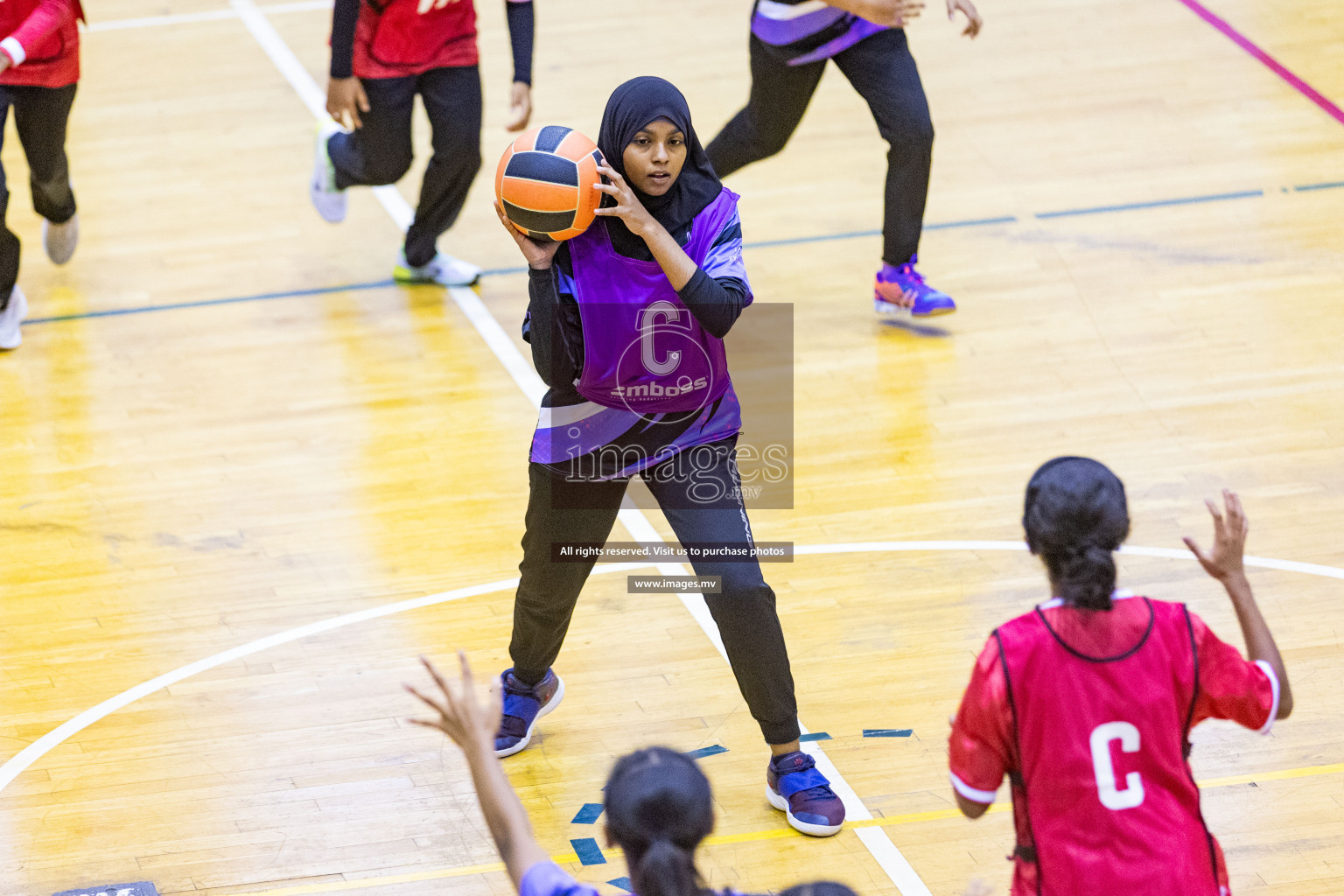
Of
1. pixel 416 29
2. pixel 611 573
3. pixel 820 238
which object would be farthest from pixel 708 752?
pixel 820 238

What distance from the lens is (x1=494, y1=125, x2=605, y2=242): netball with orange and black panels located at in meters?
3.51

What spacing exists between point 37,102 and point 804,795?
4231 mm

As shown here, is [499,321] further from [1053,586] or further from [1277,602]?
[1053,586]

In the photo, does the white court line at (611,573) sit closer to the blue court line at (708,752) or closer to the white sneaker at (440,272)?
the blue court line at (708,752)

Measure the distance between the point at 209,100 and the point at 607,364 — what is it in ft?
19.7

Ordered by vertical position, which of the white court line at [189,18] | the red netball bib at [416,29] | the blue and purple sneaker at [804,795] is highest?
the red netball bib at [416,29]

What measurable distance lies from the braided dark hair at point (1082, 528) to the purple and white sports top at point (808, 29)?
387 cm

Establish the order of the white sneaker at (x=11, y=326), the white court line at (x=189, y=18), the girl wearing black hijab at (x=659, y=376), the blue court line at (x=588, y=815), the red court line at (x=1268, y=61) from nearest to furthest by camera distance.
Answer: the girl wearing black hijab at (x=659, y=376) < the blue court line at (x=588, y=815) < the white sneaker at (x=11, y=326) < the red court line at (x=1268, y=61) < the white court line at (x=189, y=18)

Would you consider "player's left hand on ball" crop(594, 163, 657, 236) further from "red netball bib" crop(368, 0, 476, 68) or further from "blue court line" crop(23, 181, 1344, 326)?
"blue court line" crop(23, 181, 1344, 326)

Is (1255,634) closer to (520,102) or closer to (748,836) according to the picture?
(748,836)

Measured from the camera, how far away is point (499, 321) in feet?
21.6

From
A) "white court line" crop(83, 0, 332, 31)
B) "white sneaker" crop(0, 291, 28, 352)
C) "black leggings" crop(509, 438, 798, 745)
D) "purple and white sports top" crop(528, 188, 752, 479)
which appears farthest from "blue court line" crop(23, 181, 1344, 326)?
"white court line" crop(83, 0, 332, 31)

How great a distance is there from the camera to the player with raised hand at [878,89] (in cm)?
604

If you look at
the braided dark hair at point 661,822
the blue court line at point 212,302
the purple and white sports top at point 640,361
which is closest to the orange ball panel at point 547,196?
the purple and white sports top at point 640,361
